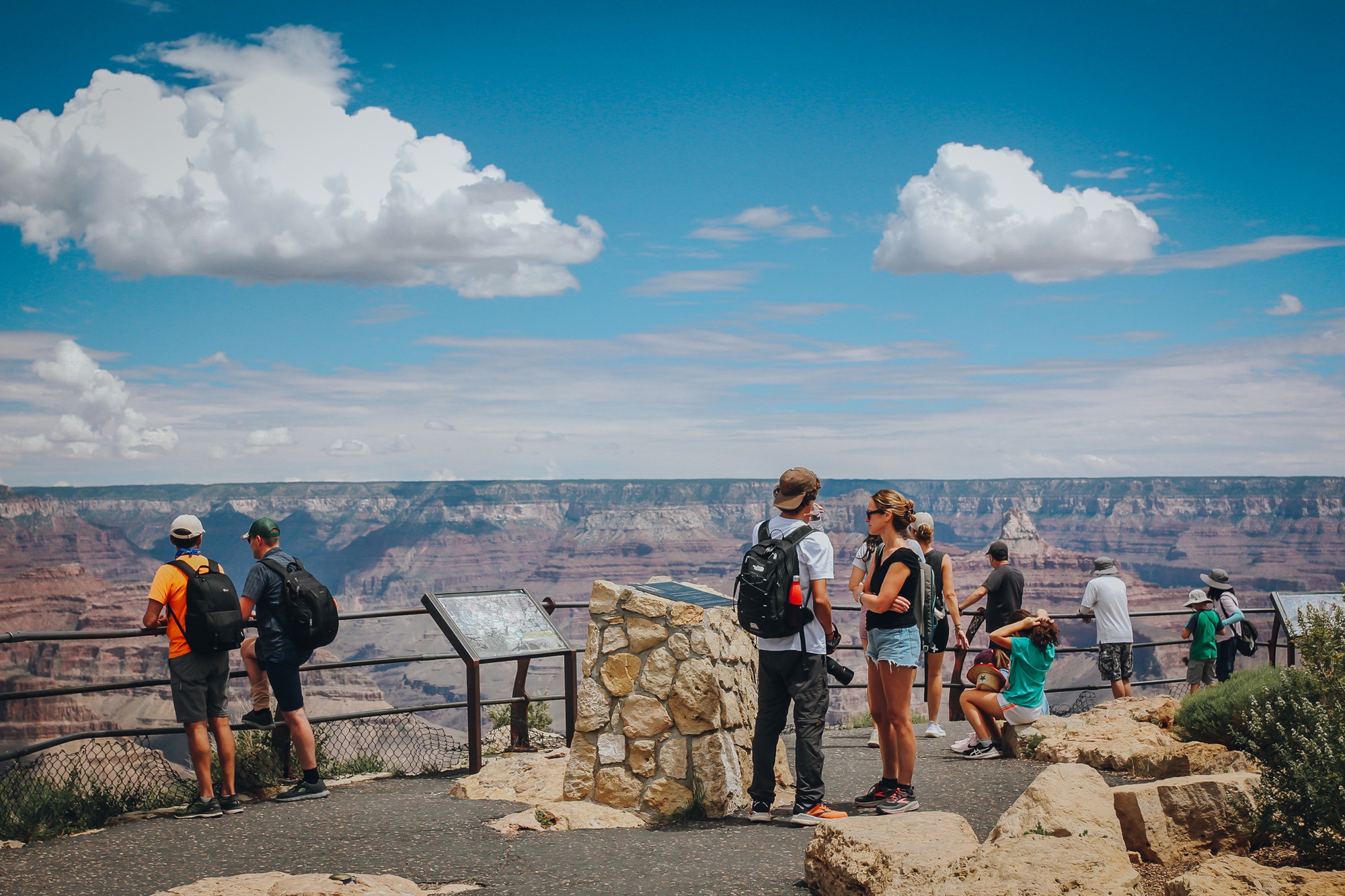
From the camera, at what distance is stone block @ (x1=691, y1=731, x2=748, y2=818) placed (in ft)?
17.4

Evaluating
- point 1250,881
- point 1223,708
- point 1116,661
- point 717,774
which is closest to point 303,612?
point 717,774

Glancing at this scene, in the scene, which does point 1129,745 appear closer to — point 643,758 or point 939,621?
point 939,621

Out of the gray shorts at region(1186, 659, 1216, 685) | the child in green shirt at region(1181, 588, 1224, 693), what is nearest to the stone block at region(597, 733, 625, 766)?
the child in green shirt at region(1181, 588, 1224, 693)

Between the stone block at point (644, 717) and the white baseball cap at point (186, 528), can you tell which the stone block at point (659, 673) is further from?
the white baseball cap at point (186, 528)

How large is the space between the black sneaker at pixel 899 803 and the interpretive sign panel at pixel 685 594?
1342 mm

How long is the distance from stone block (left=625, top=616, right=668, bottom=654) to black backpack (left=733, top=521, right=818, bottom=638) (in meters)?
0.62

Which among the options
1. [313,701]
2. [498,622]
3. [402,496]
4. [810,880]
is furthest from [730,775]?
[402,496]

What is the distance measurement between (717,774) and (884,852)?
1.62 metres

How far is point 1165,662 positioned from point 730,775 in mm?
120122

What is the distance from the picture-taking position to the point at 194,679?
18.1 ft

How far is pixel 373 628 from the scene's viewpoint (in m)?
154

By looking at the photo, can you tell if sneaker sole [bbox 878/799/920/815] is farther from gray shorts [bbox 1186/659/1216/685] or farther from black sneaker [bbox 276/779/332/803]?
gray shorts [bbox 1186/659/1216/685]

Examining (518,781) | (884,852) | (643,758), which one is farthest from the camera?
(518,781)

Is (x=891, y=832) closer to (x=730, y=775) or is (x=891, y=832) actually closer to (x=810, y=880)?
(x=810, y=880)
